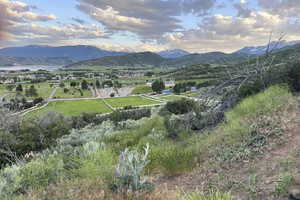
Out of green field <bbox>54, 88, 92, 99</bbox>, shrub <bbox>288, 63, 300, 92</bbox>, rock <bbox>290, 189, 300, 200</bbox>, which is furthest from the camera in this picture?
green field <bbox>54, 88, 92, 99</bbox>

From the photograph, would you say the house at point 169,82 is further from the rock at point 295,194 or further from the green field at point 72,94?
the rock at point 295,194

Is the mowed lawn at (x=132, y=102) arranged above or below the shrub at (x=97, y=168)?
below

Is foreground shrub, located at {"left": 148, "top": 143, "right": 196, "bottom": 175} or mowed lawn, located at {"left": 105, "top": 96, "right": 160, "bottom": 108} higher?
foreground shrub, located at {"left": 148, "top": 143, "right": 196, "bottom": 175}

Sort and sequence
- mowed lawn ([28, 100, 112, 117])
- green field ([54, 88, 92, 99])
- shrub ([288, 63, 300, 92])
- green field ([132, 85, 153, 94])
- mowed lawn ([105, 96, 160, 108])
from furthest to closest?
green field ([132, 85, 153, 94])
green field ([54, 88, 92, 99])
mowed lawn ([105, 96, 160, 108])
mowed lawn ([28, 100, 112, 117])
shrub ([288, 63, 300, 92])

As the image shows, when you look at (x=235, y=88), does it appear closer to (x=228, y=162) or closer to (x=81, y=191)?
(x=228, y=162)

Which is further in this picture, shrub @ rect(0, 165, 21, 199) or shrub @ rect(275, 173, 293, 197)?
shrub @ rect(0, 165, 21, 199)

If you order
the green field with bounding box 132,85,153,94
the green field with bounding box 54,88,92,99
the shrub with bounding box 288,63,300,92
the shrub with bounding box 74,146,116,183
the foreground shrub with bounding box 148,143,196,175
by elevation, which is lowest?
the green field with bounding box 54,88,92,99

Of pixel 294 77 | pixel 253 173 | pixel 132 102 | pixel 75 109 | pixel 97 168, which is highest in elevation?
pixel 294 77

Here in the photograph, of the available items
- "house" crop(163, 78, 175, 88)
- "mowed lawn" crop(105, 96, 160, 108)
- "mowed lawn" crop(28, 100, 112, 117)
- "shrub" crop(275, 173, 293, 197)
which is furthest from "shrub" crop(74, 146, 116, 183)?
"house" crop(163, 78, 175, 88)

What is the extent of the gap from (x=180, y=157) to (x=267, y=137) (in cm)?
183

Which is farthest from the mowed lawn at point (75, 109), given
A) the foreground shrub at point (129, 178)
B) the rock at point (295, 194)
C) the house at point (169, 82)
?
the rock at point (295, 194)

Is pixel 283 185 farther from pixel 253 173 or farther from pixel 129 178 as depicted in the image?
pixel 129 178

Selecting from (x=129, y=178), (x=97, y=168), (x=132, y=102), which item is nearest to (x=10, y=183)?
(x=97, y=168)

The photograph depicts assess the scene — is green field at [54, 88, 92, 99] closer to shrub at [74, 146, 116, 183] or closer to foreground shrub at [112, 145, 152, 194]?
shrub at [74, 146, 116, 183]
